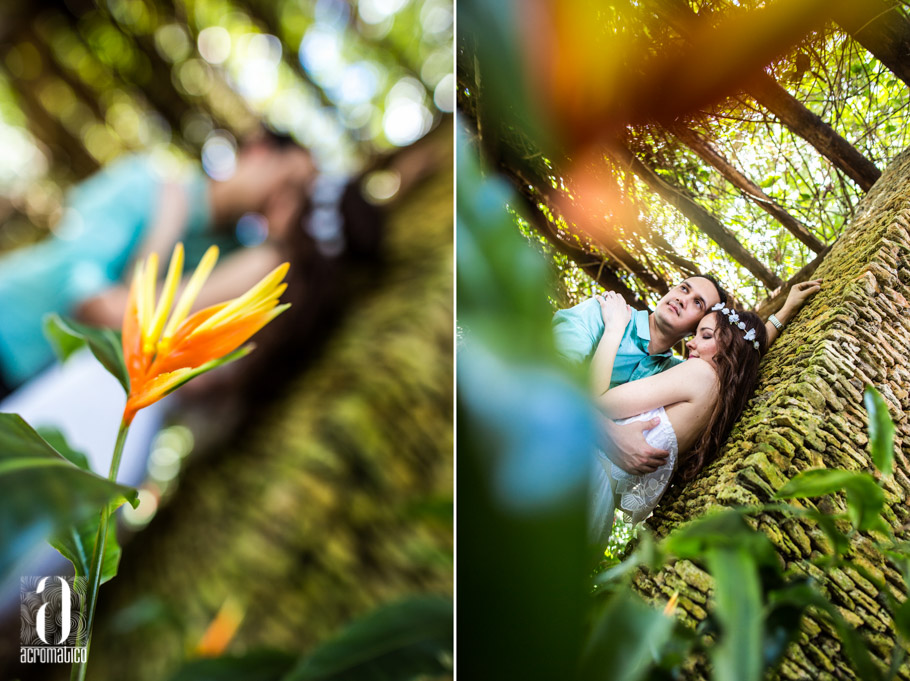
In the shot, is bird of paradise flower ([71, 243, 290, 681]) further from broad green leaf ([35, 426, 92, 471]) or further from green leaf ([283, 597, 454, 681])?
green leaf ([283, 597, 454, 681])

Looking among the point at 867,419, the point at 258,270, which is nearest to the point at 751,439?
the point at 867,419

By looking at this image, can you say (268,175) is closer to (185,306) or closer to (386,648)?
(185,306)

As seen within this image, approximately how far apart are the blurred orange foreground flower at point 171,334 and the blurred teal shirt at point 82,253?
264 millimetres

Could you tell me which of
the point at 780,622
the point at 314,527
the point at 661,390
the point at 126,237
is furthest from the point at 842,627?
the point at 126,237

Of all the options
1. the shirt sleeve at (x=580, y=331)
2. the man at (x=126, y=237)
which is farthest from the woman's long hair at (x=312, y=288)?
the shirt sleeve at (x=580, y=331)

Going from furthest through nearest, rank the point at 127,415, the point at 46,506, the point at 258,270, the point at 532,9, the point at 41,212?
the point at 41,212, the point at 258,270, the point at 532,9, the point at 127,415, the point at 46,506

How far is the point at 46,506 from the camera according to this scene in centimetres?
37

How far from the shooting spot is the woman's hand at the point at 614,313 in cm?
54

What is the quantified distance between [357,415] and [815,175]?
0.55 meters

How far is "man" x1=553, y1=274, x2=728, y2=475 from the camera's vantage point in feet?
1.66

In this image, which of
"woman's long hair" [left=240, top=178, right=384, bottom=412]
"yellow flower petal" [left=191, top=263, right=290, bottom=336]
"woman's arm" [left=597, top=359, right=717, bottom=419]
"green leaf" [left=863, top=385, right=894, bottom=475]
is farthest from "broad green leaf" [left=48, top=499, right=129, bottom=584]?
"green leaf" [left=863, top=385, right=894, bottom=475]

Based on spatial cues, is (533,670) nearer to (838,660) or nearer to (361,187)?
(838,660)

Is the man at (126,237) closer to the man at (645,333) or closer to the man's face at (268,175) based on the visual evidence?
the man's face at (268,175)

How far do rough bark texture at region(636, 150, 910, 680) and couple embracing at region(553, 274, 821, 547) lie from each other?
0.02 meters
